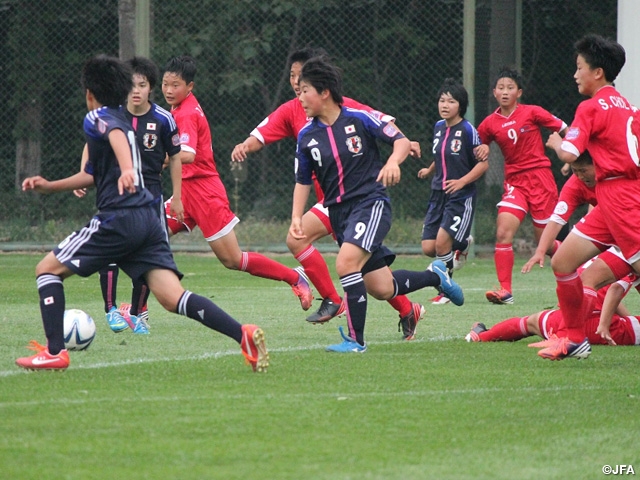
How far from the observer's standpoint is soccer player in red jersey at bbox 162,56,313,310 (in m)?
9.02

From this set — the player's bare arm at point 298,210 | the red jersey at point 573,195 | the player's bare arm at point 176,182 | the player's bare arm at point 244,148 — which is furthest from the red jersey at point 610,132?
the player's bare arm at point 244,148

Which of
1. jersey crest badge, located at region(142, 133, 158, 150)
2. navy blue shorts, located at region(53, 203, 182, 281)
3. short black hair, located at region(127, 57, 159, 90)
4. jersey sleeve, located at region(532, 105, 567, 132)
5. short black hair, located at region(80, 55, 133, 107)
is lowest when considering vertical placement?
jersey sleeve, located at region(532, 105, 567, 132)

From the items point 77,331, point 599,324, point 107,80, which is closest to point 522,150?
point 599,324

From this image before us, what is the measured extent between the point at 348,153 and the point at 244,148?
5.73 ft

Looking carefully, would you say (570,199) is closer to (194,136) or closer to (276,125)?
(276,125)

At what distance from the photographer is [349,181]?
7223 millimetres

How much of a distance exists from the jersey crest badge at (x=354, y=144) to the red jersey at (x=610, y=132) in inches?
56.5

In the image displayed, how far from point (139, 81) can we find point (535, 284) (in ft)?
20.2

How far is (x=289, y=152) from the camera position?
677 inches

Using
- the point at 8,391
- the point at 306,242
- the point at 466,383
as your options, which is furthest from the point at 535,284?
the point at 8,391

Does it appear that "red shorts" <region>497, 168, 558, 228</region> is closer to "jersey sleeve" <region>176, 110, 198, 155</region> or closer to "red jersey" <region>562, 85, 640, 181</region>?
"jersey sleeve" <region>176, 110, 198, 155</region>

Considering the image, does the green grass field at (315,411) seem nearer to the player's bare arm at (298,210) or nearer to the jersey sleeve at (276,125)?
the player's bare arm at (298,210)

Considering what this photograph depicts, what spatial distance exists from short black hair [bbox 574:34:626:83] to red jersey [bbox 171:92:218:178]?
3398 mm

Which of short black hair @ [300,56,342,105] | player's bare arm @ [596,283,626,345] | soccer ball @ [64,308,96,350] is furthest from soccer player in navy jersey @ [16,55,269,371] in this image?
player's bare arm @ [596,283,626,345]
